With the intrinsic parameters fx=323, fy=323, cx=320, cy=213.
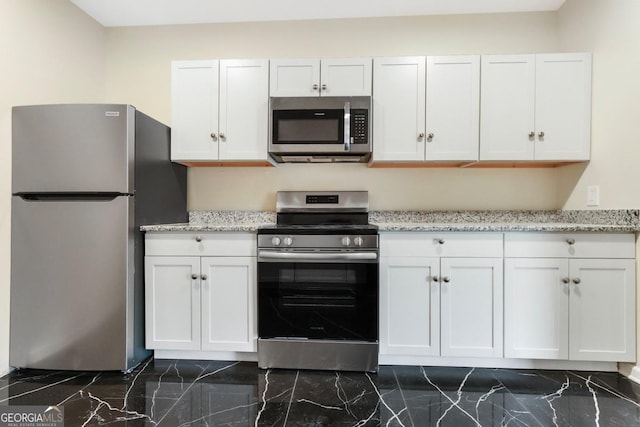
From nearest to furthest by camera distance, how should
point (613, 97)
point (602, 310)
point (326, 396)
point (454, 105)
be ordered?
point (326, 396), point (602, 310), point (613, 97), point (454, 105)

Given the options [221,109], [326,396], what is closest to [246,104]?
[221,109]

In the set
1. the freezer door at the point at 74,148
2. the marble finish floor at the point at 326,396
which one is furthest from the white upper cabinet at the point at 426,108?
the freezer door at the point at 74,148

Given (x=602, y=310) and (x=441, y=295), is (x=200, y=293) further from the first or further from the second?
(x=602, y=310)

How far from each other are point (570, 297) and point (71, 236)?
2967 mm

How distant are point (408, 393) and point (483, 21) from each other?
2.70 meters

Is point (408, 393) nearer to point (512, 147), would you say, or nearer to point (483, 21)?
point (512, 147)

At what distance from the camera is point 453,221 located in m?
2.52

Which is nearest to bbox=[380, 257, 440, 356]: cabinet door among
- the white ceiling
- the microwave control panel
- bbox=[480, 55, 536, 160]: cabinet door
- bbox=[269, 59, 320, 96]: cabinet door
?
the microwave control panel

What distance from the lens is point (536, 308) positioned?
1926 millimetres

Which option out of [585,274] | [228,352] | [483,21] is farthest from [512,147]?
[228,352]

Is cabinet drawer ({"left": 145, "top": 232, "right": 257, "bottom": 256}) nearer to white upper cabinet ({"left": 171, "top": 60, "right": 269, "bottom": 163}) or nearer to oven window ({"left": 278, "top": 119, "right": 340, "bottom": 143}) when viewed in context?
white upper cabinet ({"left": 171, "top": 60, "right": 269, "bottom": 163})

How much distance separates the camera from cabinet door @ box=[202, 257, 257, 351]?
2.04 meters

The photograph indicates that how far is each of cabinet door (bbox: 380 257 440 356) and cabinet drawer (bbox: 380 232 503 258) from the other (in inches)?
2.0

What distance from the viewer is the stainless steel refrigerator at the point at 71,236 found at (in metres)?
1.90
